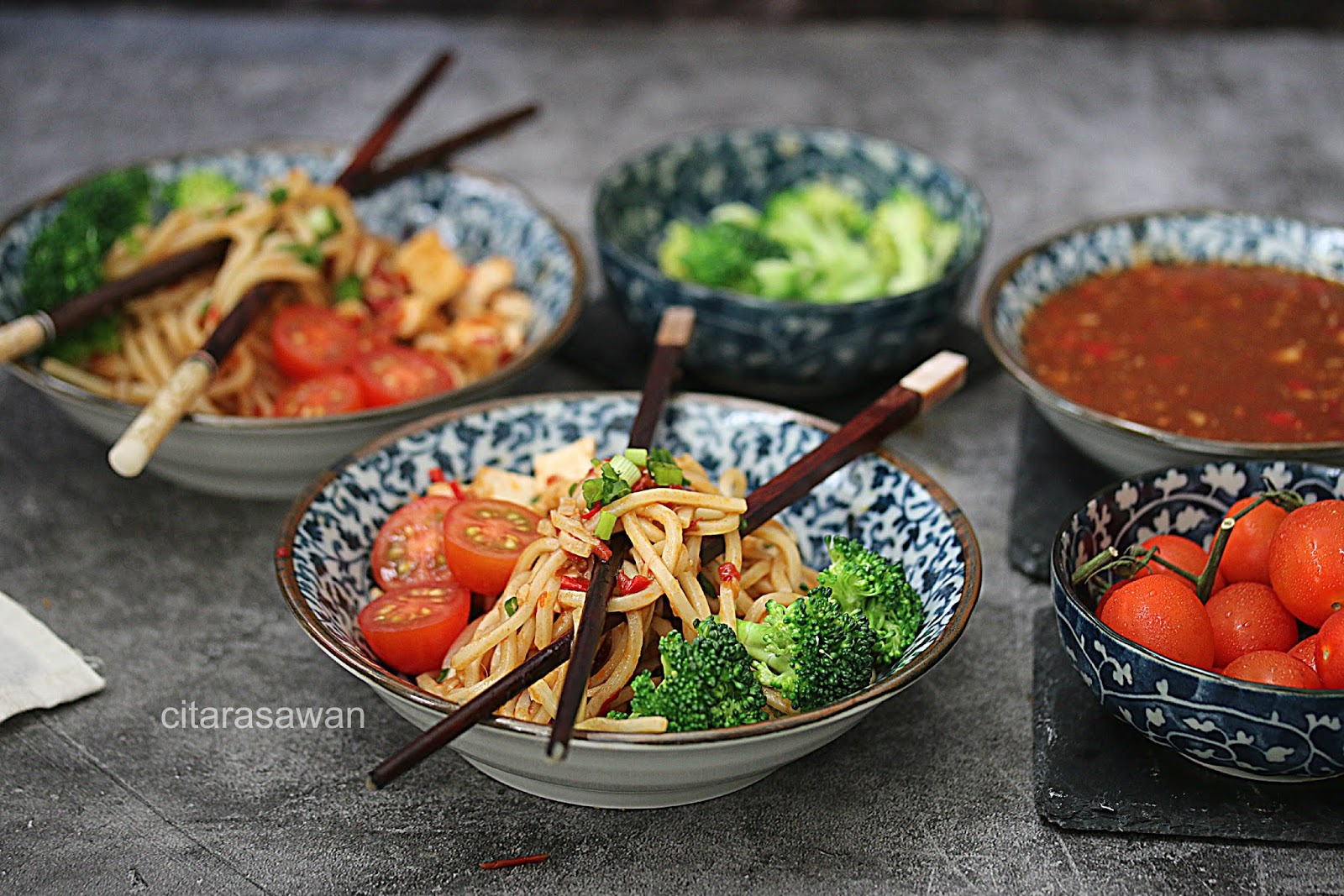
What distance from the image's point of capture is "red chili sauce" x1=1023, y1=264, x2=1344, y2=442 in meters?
2.89


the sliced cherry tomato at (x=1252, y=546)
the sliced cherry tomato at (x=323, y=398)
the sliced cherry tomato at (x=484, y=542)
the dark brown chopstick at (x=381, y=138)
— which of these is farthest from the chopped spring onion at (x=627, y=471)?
the dark brown chopstick at (x=381, y=138)

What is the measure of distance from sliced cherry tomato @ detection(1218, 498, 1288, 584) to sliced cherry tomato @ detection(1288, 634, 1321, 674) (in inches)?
7.5

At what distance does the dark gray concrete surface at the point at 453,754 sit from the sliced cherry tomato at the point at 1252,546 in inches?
18.1

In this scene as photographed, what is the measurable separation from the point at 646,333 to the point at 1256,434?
4.84ft

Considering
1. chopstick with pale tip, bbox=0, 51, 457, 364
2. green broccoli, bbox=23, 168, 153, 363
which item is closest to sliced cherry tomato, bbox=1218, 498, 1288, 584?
chopstick with pale tip, bbox=0, 51, 457, 364

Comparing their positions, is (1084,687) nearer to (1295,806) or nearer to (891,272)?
(1295,806)

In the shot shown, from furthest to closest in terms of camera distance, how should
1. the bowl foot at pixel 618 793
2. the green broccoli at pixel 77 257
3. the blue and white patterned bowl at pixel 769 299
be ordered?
the green broccoli at pixel 77 257
the blue and white patterned bowl at pixel 769 299
the bowl foot at pixel 618 793

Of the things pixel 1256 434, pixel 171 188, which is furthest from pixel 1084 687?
pixel 171 188

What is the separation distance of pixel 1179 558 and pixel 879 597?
58cm

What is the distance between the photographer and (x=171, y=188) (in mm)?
3803

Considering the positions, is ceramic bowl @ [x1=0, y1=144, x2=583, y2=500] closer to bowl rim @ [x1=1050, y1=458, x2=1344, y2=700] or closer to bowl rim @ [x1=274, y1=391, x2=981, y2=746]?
bowl rim @ [x1=274, y1=391, x2=981, y2=746]

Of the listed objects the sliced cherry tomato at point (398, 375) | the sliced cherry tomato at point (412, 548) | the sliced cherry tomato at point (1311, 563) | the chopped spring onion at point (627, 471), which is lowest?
the sliced cherry tomato at point (398, 375)

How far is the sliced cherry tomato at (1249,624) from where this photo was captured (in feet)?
7.18

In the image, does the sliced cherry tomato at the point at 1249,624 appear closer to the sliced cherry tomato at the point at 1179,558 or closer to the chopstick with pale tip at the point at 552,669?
the sliced cherry tomato at the point at 1179,558
